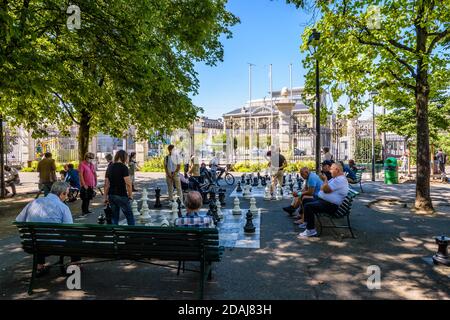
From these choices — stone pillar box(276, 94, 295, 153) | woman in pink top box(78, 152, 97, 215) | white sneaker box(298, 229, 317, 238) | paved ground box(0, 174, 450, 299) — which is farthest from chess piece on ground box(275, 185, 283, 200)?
stone pillar box(276, 94, 295, 153)

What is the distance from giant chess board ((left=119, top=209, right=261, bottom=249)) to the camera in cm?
687

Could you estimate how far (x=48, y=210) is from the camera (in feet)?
16.4

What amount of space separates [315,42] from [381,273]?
691cm

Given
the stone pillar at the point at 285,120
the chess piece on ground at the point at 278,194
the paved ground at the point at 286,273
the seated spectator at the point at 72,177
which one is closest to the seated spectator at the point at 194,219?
the paved ground at the point at 286,273

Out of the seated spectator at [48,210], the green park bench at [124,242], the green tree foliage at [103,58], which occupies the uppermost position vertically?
the green tree foliage at [103,58]

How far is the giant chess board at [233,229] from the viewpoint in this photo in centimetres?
687

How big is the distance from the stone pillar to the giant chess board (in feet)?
49.5

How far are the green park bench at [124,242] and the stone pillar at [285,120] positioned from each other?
2050 cm

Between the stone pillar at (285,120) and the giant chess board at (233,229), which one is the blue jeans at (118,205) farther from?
the stone pillar at (285,120)

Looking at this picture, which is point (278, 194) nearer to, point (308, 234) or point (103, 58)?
point (308, 234)

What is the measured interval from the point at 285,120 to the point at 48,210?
829 inches

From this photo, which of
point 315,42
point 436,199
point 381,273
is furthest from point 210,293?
point 436,199

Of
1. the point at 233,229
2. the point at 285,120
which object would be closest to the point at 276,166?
the point at 233,229

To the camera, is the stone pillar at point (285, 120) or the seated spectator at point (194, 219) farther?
the stone pillar at point (285, 120)
